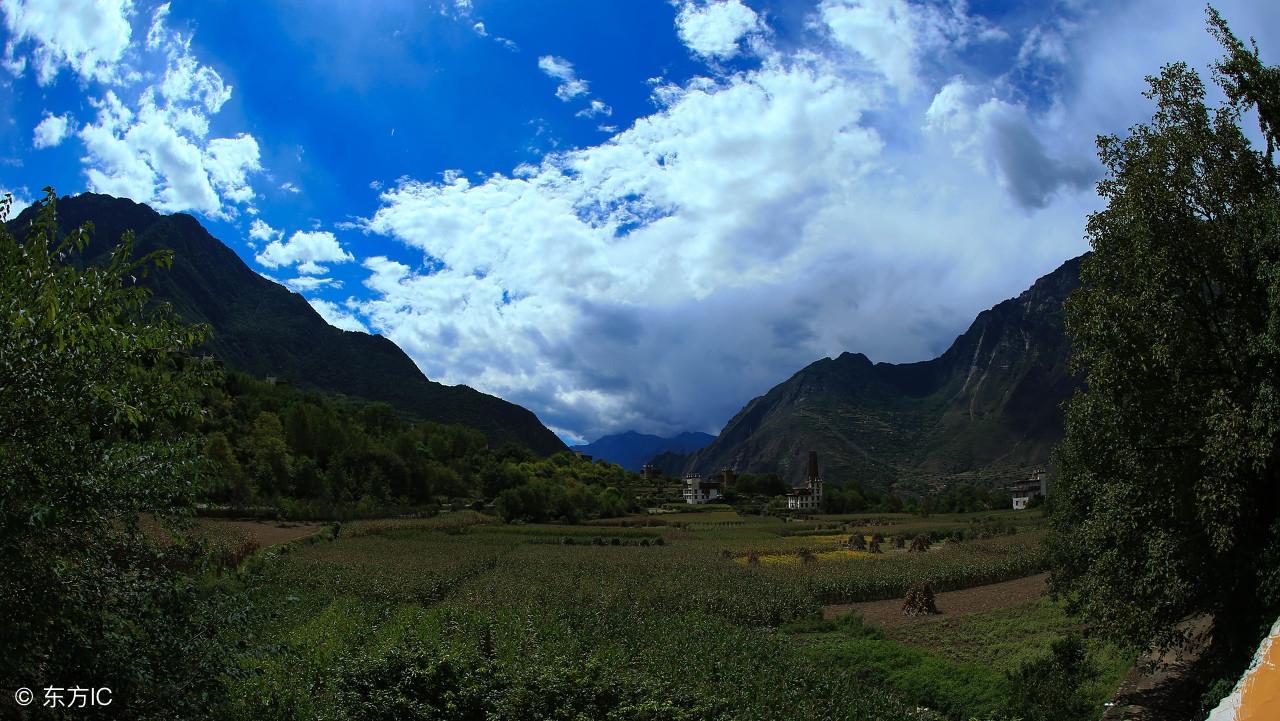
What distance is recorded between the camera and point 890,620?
27.8 meters

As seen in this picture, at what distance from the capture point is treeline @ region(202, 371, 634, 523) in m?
83.1

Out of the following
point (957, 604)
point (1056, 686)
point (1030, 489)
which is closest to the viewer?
point (1056, 686)

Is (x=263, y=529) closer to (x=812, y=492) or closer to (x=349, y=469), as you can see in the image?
(x=349, y=469)

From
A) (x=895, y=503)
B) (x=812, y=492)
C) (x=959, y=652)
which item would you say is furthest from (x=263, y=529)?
(x=812, y=492)

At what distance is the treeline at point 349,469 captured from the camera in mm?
83125

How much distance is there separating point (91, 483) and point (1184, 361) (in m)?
17.1

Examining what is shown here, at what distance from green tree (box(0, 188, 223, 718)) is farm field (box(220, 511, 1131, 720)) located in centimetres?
146

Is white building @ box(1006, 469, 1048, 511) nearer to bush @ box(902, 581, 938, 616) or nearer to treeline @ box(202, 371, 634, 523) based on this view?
treeline @ box(202, 371, 634, 523)

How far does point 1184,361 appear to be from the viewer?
41.6 feet

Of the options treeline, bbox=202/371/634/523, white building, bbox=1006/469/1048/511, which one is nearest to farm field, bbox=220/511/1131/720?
treeline, bbox=202/371/634/523

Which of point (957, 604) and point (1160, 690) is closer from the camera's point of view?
point (1160, 690)

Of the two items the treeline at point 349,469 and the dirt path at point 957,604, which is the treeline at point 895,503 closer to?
the treeline at point 349,469

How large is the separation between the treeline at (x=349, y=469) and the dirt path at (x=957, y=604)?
60.7 meters

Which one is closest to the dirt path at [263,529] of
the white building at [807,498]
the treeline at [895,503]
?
the treeline at [895,503]
